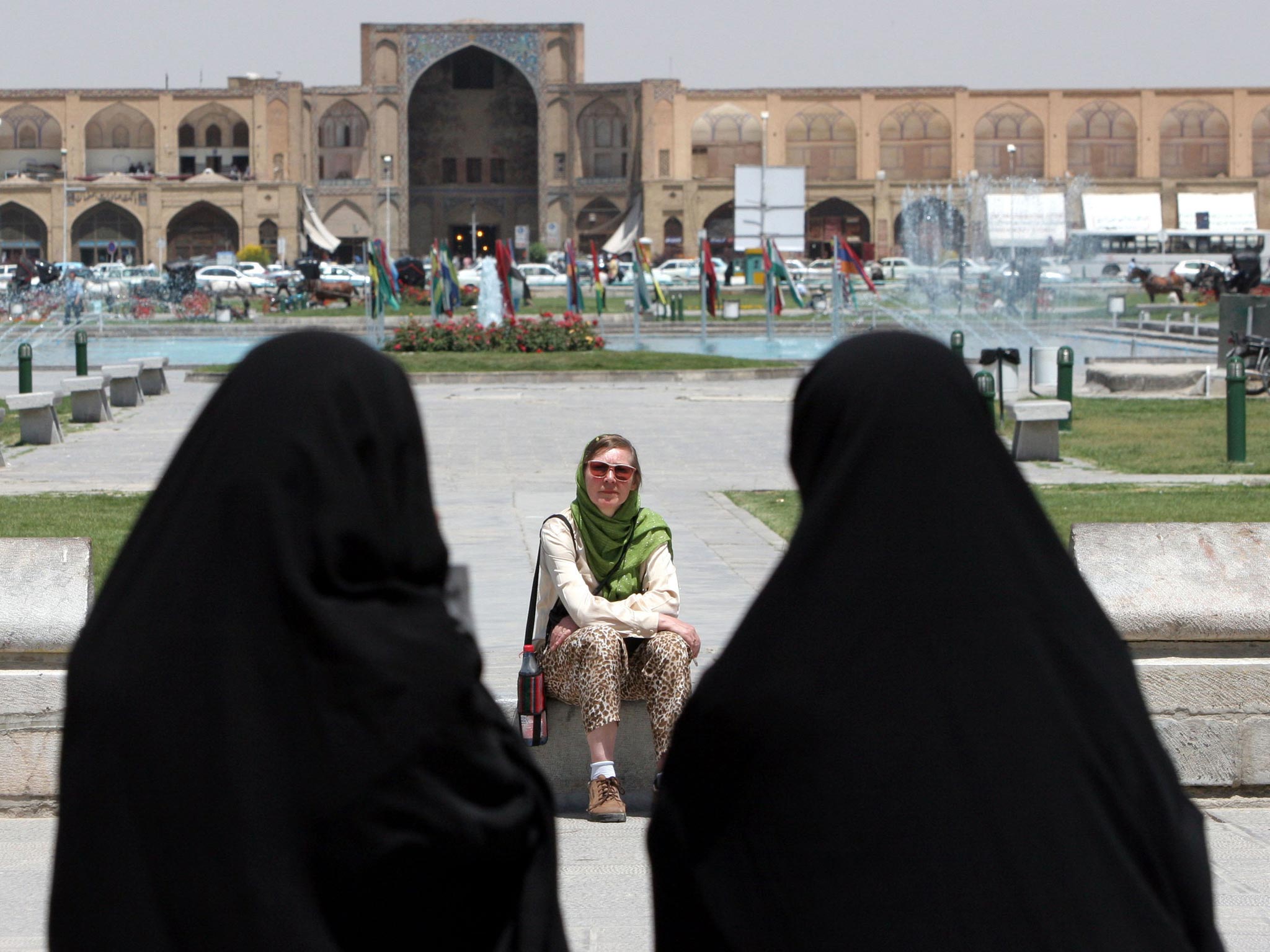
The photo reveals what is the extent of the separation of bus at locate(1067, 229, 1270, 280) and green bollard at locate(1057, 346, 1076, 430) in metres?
44.5

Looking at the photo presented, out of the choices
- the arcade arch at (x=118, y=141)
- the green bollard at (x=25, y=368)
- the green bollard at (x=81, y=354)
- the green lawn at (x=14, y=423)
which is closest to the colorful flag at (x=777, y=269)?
the green bollard at (x=81, y=354)

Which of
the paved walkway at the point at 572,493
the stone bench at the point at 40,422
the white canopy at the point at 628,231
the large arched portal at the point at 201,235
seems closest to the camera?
the paved walkway at the point at 572,493

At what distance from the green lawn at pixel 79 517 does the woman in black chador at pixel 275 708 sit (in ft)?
17.4

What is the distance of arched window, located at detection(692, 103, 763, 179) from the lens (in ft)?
215

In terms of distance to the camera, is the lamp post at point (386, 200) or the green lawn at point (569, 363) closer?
the green lawn at point (569, 363)

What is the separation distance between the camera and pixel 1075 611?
1.92m

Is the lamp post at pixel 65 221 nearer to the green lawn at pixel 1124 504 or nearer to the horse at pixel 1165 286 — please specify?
the horse at pixel 1165 286

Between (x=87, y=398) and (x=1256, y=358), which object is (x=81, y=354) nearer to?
(x=87, y=398)

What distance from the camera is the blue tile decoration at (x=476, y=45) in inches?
2655

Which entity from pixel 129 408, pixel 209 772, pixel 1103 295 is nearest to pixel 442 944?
pixel 209 772

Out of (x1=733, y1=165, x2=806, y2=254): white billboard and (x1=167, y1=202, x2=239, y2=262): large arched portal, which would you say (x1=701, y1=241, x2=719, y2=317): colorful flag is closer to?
(x1=733, y1=165, x2=806, y2=254): white billboard

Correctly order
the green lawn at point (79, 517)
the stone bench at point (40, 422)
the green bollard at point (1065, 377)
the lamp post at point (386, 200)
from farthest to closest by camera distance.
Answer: the lamp post at point (386, 200)
the green bollard at point (1065, 377)
the stone bench at point (40, 422)
the green lawn at point (79, 517)

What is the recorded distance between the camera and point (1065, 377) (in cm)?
1386

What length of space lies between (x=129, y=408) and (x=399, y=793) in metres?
16.3
